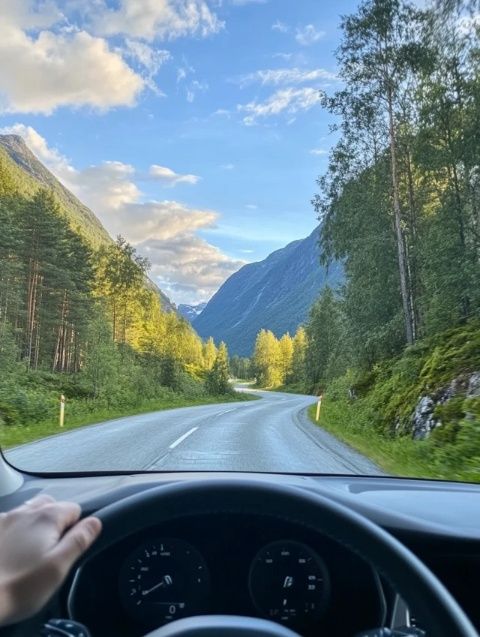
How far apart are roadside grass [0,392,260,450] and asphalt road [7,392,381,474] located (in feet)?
0.57

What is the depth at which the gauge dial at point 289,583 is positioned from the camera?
2111 mm

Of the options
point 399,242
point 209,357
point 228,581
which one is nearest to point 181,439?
point 228,581

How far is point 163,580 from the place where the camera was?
6.91 ft

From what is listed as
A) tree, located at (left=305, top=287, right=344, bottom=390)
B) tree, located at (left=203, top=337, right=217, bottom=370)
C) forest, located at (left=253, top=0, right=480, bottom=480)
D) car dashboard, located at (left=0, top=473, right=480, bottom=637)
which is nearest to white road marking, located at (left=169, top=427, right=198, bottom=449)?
forest, located at (left=253, top=0, right=480, bottom=480)

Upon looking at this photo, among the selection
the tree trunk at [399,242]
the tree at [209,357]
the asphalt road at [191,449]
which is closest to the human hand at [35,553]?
the asphalt road at [191,449]

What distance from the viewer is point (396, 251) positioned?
2350 centimetres

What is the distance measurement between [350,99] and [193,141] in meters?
18.6

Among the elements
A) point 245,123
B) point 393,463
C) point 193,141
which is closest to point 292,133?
point 245,123

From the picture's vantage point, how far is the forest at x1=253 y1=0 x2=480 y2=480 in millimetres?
13477

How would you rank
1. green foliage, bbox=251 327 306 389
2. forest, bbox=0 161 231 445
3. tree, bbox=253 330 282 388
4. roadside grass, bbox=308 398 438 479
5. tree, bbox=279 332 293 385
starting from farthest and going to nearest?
tree, bbox=279 332 293 385 < tree, bbox=253 330 282 388 < green foliage, bbox=251 327 306 389 < forest, bbox=0 161 231 445 < roadside grass, bbox=308 398 438 479

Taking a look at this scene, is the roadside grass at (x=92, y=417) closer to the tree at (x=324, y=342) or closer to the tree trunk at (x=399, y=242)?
the tree at (x=324, y=342)

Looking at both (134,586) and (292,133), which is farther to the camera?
(292,133)

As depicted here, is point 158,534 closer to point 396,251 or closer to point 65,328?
point 396,251

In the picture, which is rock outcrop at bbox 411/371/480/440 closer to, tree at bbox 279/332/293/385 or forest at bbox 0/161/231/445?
forest at bbox 0/161/231/445
